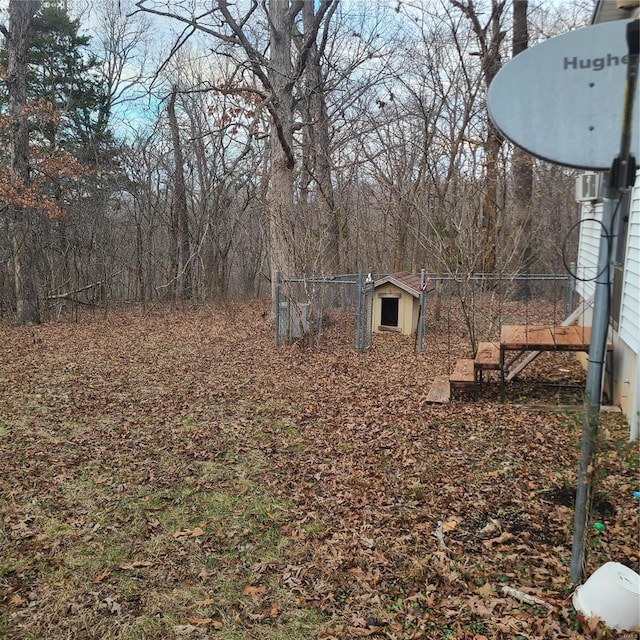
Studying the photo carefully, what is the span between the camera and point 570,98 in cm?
233

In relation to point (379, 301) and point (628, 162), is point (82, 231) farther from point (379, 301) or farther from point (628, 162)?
point (628, 162)

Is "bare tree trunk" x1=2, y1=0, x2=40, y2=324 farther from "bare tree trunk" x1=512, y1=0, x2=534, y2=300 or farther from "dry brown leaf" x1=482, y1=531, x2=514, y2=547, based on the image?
"bare tree trunk" x1=512, y1=0, x2=534, y2=300

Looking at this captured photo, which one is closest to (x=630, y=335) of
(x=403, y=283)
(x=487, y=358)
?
(x=487, y=358)

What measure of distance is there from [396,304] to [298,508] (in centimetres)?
738

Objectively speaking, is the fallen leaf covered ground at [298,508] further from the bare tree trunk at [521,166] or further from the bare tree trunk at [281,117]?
the bare tree trunk at [521,166]

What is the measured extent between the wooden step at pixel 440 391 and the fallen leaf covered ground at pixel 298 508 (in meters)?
0.13

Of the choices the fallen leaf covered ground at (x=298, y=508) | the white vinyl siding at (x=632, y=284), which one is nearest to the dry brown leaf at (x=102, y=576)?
the fallen leaf covered ground at (x=298, y=508)

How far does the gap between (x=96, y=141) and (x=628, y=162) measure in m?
19.6

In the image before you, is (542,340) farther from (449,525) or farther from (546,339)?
(449,525)

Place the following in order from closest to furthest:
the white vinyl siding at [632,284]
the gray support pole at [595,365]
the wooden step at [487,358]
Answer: the gray support pole at [595,365] < the white vinyl siding at [632,284] < the wooden step at [487,358]

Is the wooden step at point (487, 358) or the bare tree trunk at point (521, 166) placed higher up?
the bare tree trunk at point (521, 166)

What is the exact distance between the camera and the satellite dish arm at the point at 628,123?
6.91 ft

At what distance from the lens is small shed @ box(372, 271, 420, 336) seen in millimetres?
10313

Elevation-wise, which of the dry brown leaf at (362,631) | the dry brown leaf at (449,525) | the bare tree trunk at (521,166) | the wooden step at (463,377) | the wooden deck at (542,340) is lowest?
the dry brown leaf at (362,631)
